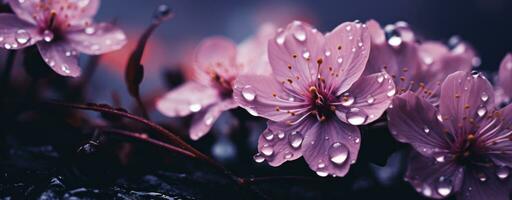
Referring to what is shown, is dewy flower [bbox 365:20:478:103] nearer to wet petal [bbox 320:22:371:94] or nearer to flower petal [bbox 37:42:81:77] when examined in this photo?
wet petal [bbox 320:22:371:94]

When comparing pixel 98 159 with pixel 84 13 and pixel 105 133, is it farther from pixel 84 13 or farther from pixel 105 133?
pixel 84 13

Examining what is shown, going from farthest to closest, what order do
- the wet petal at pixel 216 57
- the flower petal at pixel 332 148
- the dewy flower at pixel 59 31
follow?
the wet petal at pixel 216 57 < the dewy flower at pixel 59 31 < the flower petal at pixel 332 148

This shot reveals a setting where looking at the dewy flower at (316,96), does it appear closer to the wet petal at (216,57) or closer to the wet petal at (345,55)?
the wet petal at (345,55)

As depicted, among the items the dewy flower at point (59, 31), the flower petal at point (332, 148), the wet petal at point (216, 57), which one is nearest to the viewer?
the flower petal at point (332, 148)

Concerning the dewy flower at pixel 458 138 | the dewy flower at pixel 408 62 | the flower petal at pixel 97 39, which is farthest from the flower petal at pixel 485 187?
the flower petal at pixel 97 39

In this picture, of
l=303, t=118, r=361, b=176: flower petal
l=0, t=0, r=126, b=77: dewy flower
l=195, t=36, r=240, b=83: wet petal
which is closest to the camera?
l=303, t=118, r=361, b=176: flower petal

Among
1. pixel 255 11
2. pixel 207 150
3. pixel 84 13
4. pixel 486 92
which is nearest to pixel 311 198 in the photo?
pixel 207 150

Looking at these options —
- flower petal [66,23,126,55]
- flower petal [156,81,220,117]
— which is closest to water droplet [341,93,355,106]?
flower petal [156,81,220,117]
